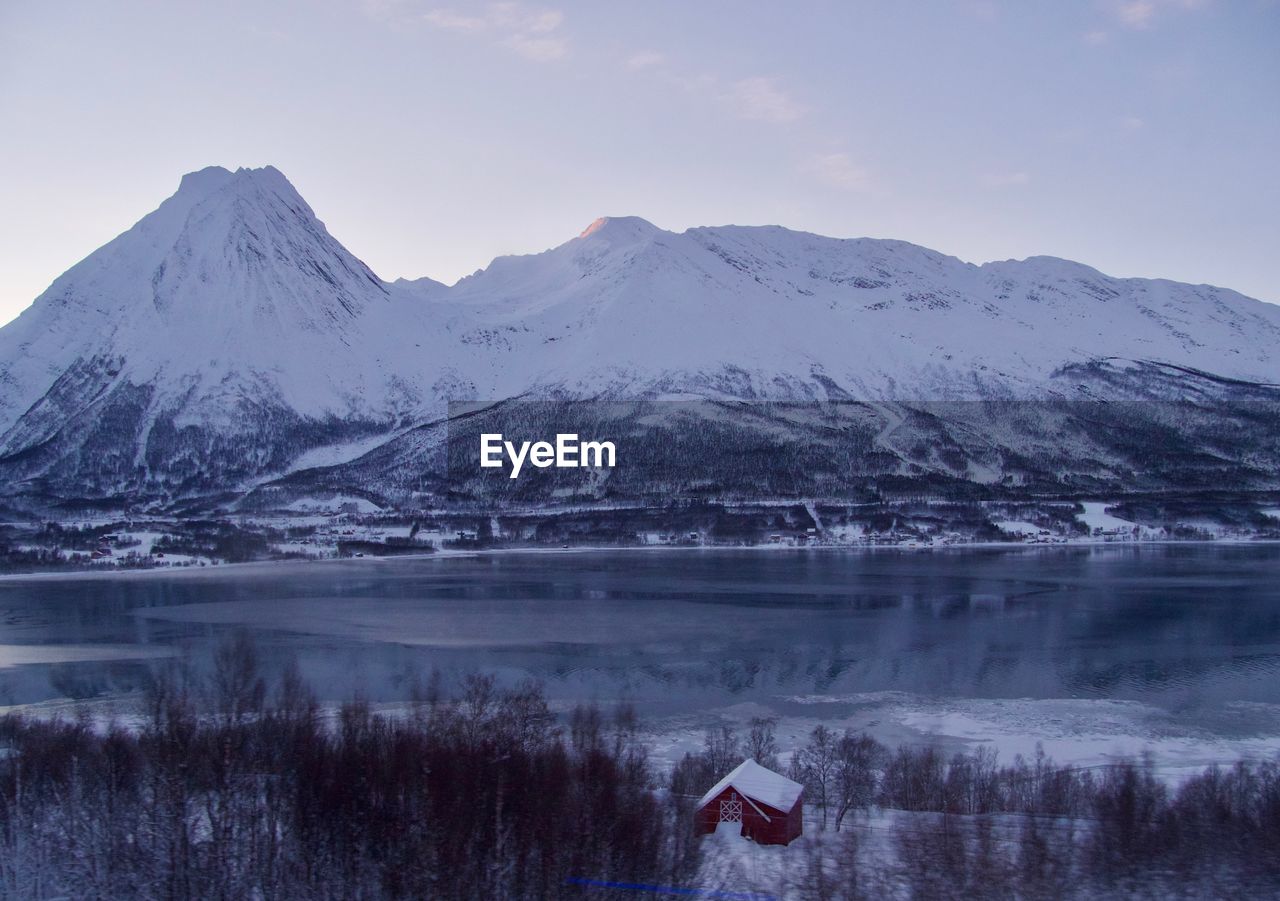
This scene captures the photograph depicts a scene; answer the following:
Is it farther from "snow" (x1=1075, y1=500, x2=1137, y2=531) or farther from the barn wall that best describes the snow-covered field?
"snow" (x1=1075, y1=500, x2=1137, y2=531)

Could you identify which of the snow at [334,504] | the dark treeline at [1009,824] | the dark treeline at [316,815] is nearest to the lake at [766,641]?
the dark treeline at [1009,824]

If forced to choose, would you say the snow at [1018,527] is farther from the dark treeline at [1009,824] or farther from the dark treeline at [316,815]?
the dark treeline at [316,815]

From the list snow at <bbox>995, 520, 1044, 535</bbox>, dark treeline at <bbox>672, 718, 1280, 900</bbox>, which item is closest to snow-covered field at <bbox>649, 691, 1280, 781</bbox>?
dark treeline at <bbox>672, 718, 1280, 900</bbox>

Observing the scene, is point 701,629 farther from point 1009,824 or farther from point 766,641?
point 1009,824

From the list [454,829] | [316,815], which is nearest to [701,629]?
[316,815]

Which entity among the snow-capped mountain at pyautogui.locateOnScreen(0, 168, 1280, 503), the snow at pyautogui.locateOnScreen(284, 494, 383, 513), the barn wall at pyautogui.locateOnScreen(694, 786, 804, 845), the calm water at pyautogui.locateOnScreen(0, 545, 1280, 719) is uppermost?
the snow-capped mountain at pyautogui.locateOnScreen(0, 168, 1280, 503)
